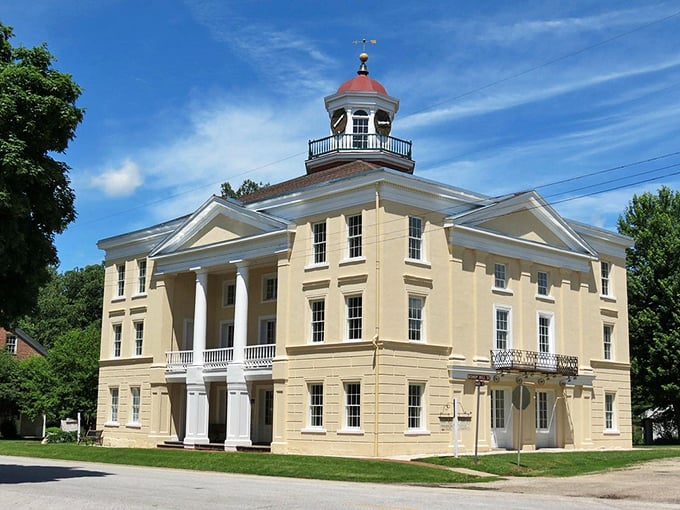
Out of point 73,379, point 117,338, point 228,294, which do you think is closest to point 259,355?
point 228,294

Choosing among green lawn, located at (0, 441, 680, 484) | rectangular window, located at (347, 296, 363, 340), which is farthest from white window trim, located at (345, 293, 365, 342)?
green lawn, located at (0, 441, 680, 484)

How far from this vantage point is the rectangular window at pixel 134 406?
145ft

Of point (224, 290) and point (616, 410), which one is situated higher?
point (224, 290)

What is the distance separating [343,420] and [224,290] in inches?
488

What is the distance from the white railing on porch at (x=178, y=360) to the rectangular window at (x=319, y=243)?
8928 millimetres

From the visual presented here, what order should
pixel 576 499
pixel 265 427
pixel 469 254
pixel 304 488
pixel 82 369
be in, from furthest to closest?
pixel 82 369 < pixel 265 427 < pixel 469 254 < pixel 304 488 < pixel 576 499

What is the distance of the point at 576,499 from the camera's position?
19.9 m

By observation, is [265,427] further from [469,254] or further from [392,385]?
[469,254]

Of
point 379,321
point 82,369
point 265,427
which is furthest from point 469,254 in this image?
point 82,369

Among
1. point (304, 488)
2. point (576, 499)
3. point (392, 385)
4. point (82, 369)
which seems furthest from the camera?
point (82, 369)

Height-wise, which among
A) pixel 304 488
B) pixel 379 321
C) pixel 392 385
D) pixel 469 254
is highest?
pixel 469 254

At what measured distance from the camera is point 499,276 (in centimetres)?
3719

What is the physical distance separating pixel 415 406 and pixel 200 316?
11458 mm

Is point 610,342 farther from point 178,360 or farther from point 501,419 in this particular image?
point 178,360
